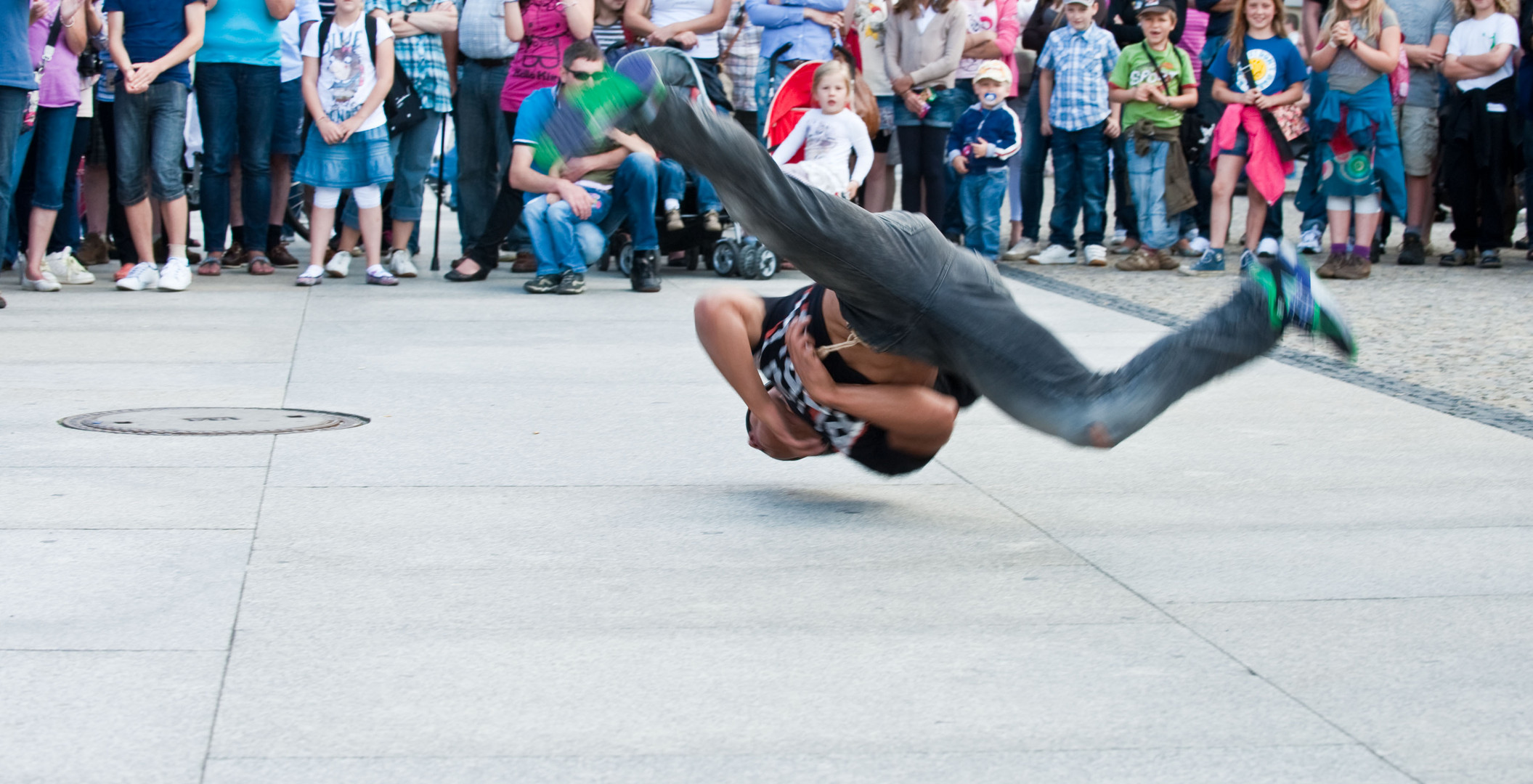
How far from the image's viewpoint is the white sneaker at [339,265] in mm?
10195

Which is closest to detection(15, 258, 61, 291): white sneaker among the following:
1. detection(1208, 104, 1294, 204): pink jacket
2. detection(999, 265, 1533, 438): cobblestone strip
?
detection(999, 265, 1533, 438): cobblestone strip

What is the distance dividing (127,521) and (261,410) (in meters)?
1.66

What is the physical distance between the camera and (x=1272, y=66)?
1057 cm

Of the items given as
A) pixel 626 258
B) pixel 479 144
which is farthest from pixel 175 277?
pixel 626 258

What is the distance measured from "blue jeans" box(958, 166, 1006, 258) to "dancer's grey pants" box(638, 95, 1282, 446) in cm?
→ 701

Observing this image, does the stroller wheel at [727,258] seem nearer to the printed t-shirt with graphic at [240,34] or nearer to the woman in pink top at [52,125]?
the printed t-shirt with graphic at [240,34]

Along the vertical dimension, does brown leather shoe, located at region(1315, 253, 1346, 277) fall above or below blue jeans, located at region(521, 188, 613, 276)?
below

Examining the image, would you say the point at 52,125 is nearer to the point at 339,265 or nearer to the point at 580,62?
the point at 339,265

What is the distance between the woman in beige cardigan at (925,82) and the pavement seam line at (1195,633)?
625 cm

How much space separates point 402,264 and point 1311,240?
6.22 meters

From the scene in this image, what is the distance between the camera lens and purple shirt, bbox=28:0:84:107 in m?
8.73

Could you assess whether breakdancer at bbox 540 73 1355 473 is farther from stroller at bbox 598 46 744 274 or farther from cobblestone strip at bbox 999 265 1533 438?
stroller at bbox 598 46 744 274

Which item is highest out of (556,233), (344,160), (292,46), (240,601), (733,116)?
(292,46)

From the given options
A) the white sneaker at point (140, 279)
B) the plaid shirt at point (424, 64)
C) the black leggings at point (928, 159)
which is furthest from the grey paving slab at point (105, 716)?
the black leggings at point (928, 159)
